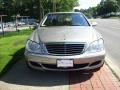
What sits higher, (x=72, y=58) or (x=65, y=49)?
(x=65, y=49)

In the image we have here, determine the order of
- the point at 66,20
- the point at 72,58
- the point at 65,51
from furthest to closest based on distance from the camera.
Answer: the point at 66,20
the point at 65,51
the point at 72,58

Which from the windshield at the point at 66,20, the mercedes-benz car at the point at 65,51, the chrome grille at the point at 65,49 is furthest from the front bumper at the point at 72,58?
the windshield at the point at 66,20

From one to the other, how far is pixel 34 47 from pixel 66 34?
81cm

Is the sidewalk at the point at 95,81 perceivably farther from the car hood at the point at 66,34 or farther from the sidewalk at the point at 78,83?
the car hood at the point at 66,34

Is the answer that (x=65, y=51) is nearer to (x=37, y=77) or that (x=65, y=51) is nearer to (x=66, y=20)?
(x=37, y=77)

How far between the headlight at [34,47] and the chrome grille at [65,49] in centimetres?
16

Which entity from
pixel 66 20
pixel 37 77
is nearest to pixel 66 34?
pixel 37 77

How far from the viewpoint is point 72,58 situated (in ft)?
22.2

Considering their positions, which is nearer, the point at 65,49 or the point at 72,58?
the point at 72,58

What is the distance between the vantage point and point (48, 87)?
6.55 m

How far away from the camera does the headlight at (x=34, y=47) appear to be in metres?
7.01

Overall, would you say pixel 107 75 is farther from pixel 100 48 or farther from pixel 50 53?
pixel 50 53

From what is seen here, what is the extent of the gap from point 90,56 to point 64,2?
43042mm

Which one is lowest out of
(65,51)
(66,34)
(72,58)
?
(72,58)
